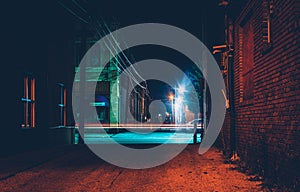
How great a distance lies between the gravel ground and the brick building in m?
0.74

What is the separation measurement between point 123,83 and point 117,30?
9386 mm

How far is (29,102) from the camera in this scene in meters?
16.0

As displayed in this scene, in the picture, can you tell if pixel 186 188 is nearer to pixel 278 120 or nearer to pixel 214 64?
pixel 278 120

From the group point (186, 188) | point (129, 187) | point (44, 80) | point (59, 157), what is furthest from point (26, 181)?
point (44, 80)

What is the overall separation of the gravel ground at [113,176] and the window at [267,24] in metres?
3.08

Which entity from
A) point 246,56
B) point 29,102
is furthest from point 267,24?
point 29,102

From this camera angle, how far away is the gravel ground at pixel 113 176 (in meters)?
8.01

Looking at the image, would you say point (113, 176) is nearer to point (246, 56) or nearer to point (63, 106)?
point (246, 56)

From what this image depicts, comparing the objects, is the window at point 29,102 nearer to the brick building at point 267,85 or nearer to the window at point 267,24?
the brick building at point 267,85

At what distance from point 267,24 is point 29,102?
1052 centimetres

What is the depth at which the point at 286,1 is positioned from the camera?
754 cm

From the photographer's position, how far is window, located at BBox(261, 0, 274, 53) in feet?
28.4

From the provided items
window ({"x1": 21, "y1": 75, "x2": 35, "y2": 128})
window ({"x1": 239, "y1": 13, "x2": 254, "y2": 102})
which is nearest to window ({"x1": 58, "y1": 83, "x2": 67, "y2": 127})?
window ({"x1": 21, "y1": 75, "x2": 35, "y2": 128})

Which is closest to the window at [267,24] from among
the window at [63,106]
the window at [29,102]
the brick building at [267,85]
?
the brick building at [267,85]
